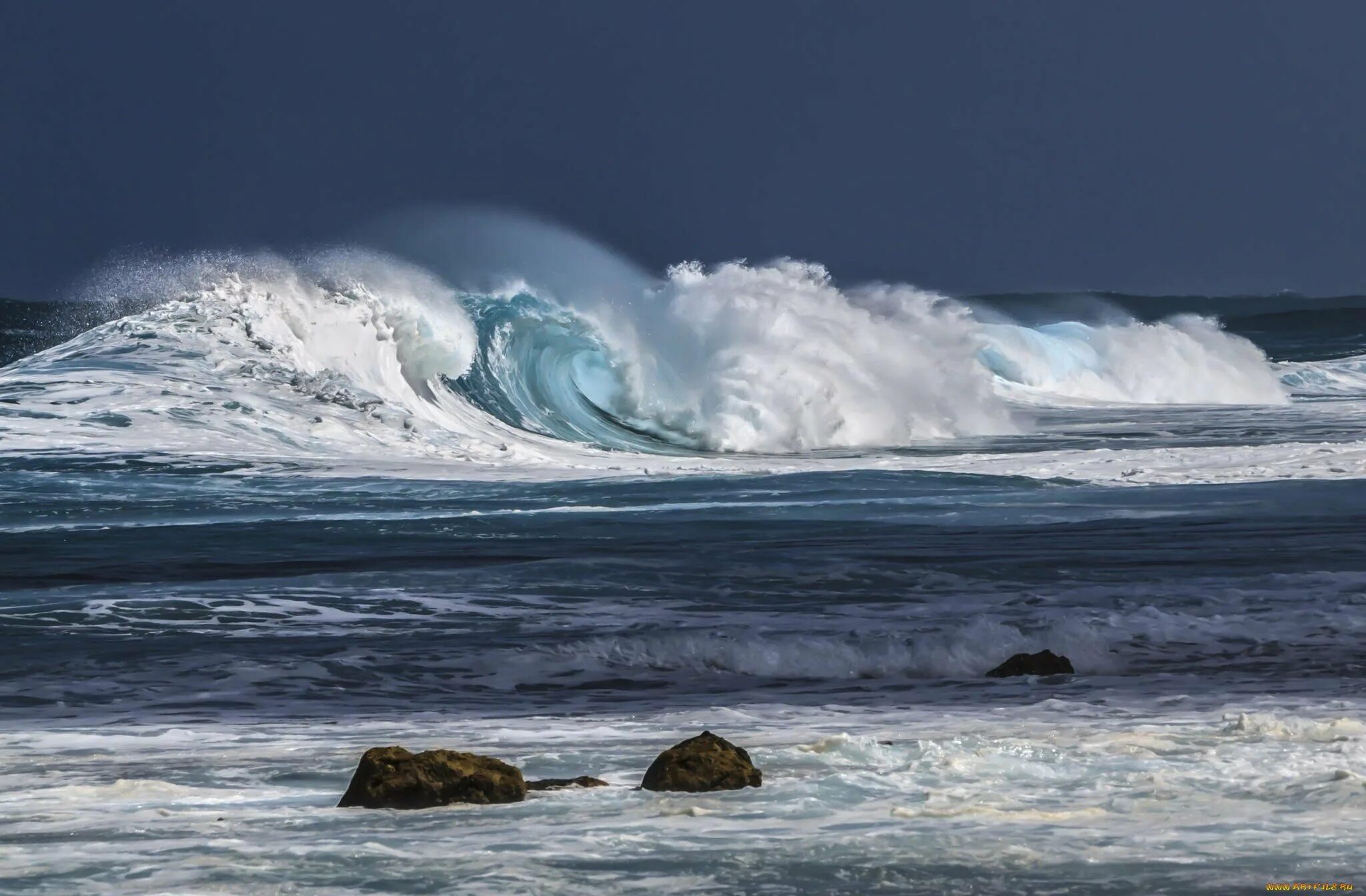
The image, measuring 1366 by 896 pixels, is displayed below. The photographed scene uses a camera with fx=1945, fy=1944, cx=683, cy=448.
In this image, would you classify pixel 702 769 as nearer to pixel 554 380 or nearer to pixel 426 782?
pixel 426 782

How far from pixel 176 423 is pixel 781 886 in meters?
15.1

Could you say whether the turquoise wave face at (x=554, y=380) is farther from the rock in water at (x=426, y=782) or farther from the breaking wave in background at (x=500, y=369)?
the rock in water at (x=426, y=782)

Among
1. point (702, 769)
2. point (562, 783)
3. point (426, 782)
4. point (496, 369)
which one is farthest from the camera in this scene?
point (496, 369)

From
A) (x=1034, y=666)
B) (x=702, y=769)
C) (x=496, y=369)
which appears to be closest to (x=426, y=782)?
(x=702, y=769)

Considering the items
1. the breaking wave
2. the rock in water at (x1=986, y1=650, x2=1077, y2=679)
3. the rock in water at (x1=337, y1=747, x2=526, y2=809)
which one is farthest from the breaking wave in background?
the rock in water at (x1=337, y1=747, x2=526, y2=809)

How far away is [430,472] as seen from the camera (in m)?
16.7

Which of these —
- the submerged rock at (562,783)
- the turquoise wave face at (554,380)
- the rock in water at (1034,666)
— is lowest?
the submerged rock at (562,783)

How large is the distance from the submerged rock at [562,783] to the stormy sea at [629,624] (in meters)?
0.07

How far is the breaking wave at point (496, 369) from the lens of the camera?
1911 cm

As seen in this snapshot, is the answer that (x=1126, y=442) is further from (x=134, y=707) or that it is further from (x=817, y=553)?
(x=134, y=707)

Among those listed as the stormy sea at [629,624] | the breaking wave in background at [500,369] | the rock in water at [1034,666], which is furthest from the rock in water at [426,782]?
the breaking wave in background at [500,369]

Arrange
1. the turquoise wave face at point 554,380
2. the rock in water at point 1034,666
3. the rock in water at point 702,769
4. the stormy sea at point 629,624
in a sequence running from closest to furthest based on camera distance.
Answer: the stormy sea at point 629,624
the rock in water at point 702,769
the rock in water at point 1034,666
the turquoise wave face at point 554,380

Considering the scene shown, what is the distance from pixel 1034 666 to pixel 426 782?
3.19 m

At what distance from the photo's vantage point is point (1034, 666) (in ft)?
24.6
